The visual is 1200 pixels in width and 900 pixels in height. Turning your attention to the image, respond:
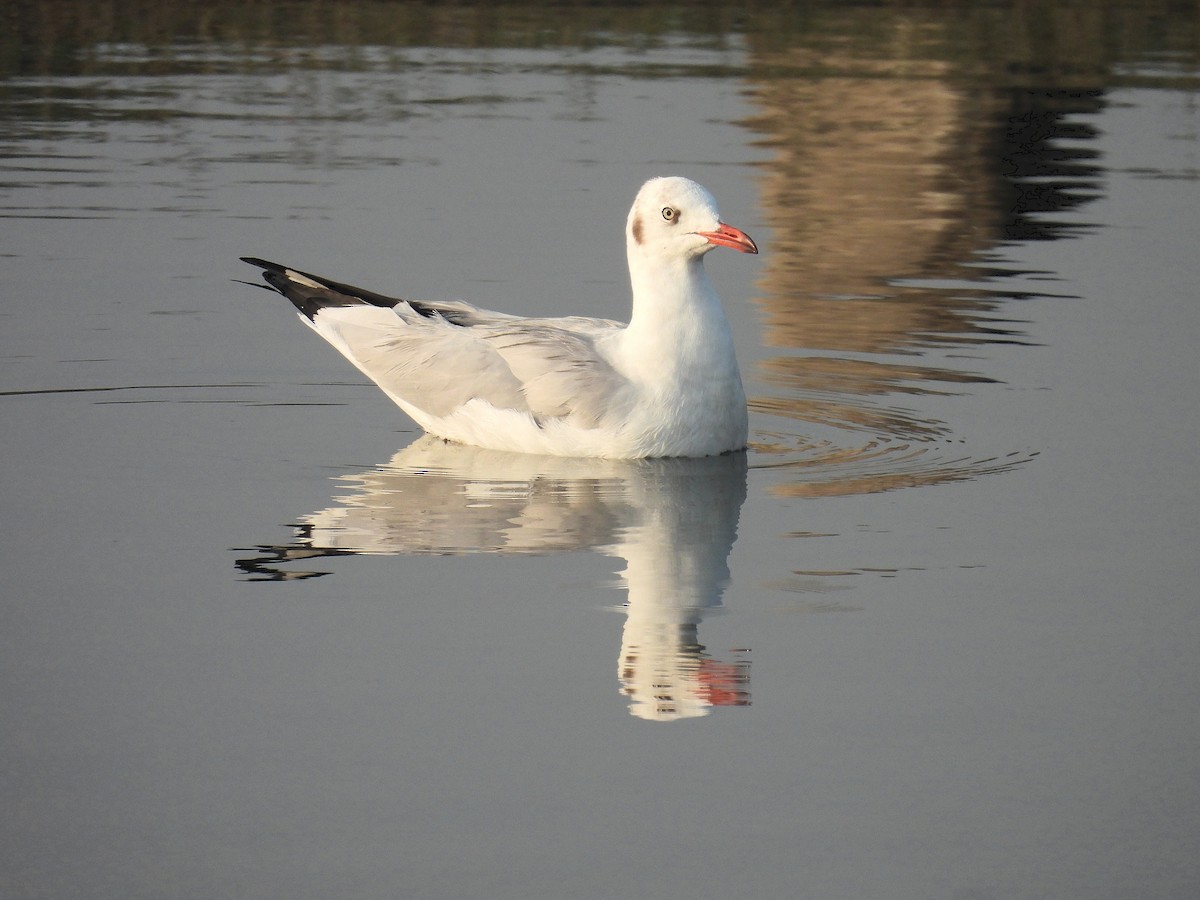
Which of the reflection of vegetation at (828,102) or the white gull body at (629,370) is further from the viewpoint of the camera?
the reflection of vegetation at (828,102)

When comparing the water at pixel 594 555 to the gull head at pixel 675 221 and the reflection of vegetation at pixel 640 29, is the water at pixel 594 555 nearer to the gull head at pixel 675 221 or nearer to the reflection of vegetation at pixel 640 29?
the gull head at pixel 675 221

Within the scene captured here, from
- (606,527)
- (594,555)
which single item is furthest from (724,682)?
(606,527)

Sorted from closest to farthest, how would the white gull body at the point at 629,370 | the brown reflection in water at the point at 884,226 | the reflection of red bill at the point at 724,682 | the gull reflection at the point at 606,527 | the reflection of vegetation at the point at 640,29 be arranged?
the reflection of red bill at the point at 724,682, the gull reflection at the point at 606,527, the white gull body at the point at 629,370, the brown reflection in water at the point at 884,226, the reflection of vegetation at the point at 640,29

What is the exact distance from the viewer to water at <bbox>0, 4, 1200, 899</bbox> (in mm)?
5172

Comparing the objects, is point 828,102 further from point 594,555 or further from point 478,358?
point 594,555

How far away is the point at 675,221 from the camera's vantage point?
9.12m

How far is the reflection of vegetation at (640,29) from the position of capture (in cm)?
2512

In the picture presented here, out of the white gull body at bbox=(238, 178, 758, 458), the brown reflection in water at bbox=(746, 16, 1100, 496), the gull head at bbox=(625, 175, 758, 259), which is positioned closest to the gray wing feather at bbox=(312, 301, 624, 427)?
the white gull body at bbox=(238, 178, 758, 458)

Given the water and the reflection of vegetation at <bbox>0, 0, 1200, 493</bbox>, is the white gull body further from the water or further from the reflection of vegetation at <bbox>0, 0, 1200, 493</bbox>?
the reflection of vegetation at <bbox>0, 0, 1200, 493</bbox>

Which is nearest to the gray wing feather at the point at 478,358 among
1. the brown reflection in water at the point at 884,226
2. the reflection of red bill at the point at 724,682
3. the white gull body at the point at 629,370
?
the white gull body at the point at 629,370

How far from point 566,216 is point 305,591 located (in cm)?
821

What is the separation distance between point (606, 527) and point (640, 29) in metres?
22.3

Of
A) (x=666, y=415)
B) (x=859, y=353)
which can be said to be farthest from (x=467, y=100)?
(x=666, y=415)

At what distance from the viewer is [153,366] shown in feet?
35.0
